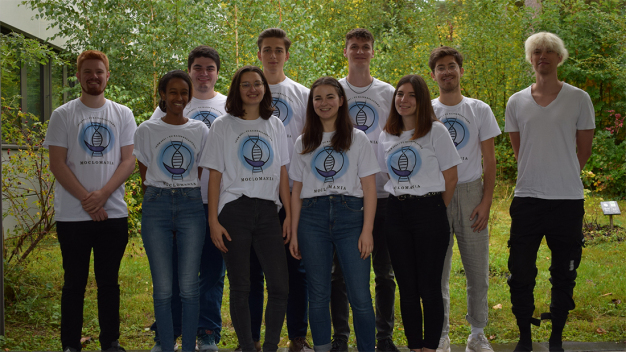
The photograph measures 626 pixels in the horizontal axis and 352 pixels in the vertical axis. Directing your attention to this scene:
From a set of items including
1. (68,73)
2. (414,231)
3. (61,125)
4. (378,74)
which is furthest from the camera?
(68,73)

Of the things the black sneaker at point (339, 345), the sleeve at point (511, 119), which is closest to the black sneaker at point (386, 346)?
the black sneaker at point (339, 345)

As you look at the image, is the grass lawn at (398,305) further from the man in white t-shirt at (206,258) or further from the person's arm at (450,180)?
the person's arm at (450,180)

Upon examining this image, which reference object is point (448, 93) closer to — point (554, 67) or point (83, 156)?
point (554, 67)

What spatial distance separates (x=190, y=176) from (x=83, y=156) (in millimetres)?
752

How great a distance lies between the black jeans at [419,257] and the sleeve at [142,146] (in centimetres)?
160

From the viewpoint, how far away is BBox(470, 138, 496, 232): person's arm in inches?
136

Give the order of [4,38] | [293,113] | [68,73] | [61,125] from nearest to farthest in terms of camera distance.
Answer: [61,125], [293,113], [4,38], [68,73]

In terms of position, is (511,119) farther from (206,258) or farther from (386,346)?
(206,258)

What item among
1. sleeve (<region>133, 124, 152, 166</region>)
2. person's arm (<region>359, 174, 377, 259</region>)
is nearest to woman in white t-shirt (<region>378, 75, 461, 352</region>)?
person's arm (<region>359, 174, 377, 259</region>)

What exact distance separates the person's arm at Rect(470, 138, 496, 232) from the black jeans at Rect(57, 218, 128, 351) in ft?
7.76

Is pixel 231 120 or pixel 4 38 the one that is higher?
pixel 4 38

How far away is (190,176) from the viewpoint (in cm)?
330

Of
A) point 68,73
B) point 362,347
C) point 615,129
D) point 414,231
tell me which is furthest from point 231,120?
point 68,73

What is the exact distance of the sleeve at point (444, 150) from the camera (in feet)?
10.5
